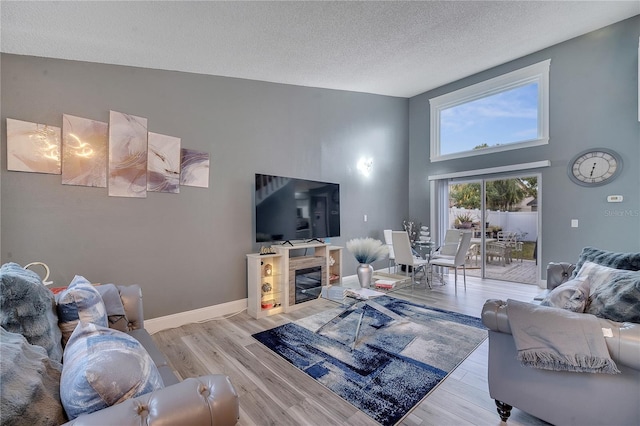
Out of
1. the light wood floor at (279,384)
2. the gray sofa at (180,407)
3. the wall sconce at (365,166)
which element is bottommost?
the light wood floor at (279,384)

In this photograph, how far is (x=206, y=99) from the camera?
10.3 feet

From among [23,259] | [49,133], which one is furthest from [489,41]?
[23,259]

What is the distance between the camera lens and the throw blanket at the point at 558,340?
3.87 feet

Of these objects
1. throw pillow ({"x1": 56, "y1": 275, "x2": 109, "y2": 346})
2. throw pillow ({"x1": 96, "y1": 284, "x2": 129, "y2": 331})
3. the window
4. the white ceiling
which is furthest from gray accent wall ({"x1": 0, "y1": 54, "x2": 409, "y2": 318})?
the window

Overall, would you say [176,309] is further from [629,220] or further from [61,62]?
[629,220]

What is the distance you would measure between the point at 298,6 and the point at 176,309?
3242 millimetres

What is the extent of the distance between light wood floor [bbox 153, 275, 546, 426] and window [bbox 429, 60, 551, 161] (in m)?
3.88

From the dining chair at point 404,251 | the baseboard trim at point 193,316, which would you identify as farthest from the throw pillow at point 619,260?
the baseboard trim at point 193,316

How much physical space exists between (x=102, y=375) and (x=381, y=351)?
2.14 metres

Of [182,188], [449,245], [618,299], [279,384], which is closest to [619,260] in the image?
[618,299]

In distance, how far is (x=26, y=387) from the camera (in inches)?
29.6

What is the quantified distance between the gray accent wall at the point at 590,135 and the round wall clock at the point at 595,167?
73mm

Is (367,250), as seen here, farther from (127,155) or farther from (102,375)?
(127,155)

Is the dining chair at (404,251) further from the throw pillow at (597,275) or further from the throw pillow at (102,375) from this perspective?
the throw pillow at (102,375)
